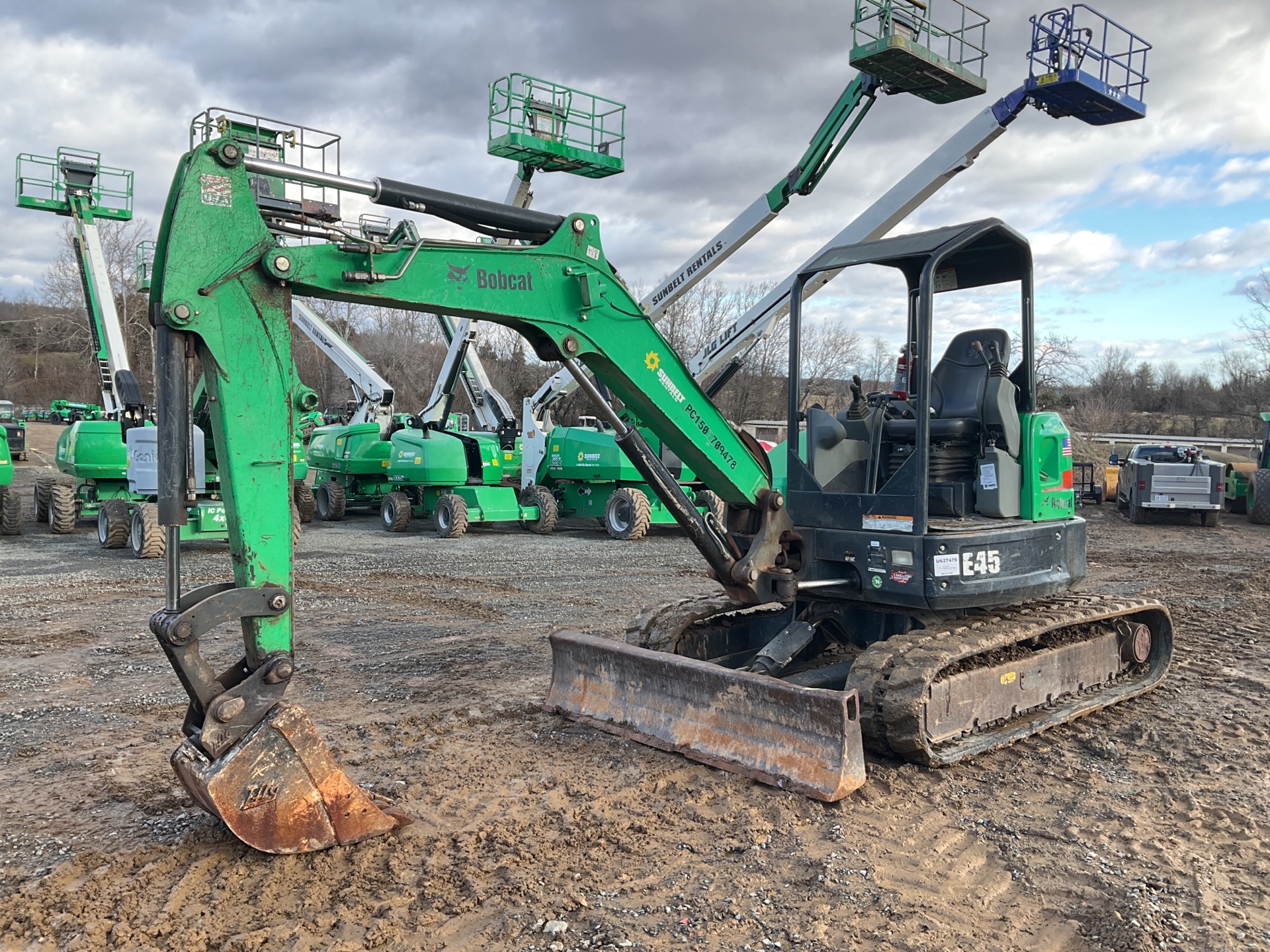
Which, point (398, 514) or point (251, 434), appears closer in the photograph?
point (251, 434)

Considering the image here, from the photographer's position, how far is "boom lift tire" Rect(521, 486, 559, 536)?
17109 millimetres

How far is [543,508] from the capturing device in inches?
674

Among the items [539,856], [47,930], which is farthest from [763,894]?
[47,930]

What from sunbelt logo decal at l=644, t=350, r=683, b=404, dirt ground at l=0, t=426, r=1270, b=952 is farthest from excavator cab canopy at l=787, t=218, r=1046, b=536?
dirt ground at l=0, t=426, r=1270, b=952

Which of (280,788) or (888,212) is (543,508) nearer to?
(888,212)

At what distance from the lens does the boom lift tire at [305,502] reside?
58.8ft

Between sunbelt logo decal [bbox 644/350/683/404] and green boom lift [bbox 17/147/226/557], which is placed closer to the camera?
sunbelt logo decal [bbox 644/350/683/404]

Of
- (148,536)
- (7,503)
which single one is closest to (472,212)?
(148,536)

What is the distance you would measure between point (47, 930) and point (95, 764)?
1.92 m

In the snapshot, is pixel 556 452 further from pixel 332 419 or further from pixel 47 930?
pixel 47 930

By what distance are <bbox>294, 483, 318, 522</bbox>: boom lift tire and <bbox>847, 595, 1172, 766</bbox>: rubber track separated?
1452 cm

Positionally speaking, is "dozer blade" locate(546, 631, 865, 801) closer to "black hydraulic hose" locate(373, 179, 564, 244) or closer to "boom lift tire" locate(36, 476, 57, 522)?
"black hydraulic hose" locate(373, 179, 564, 244)

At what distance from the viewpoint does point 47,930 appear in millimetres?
3369

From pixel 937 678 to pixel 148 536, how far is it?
38.0 feet
